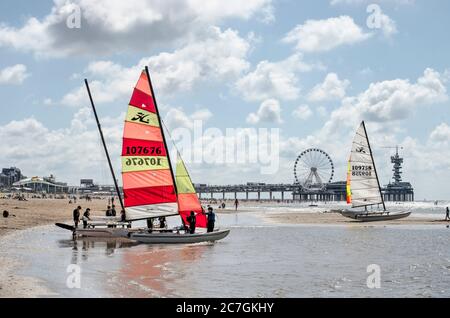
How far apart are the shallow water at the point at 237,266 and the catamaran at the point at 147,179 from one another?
95cm

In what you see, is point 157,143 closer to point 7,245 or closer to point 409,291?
point 7,245

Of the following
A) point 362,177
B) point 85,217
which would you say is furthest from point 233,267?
point 362,177

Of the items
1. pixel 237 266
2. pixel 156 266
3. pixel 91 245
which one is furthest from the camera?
pixel 91 245

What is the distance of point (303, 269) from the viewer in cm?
2202

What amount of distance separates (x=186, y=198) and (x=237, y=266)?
10793 mm

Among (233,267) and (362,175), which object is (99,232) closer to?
(233,267)

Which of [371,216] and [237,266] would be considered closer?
[237,266]

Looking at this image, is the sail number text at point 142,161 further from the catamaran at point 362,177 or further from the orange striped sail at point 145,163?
the catamaran at point 362,177

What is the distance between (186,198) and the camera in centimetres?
3275

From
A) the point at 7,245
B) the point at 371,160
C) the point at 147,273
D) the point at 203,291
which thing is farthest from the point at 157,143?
the point at 371,160

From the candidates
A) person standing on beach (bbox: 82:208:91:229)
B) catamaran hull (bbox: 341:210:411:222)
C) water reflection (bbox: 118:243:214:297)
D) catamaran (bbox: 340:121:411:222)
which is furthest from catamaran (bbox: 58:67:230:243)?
catamaran (bbox: 340:121:411:222)

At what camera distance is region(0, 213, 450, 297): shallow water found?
17156 mm

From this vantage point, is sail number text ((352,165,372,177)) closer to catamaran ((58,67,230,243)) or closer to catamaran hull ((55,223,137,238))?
catamaran ((58,67,230,243))
